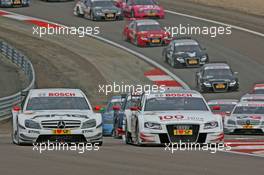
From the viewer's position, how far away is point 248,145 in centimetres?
2334

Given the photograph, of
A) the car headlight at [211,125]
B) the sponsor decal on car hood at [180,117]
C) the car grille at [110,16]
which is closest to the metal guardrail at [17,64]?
the car grille at [110,16]

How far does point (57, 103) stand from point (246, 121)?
11.5 metres

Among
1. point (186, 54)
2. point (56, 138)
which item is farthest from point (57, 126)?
point (186, 54)

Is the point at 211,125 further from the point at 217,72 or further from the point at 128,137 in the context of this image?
the point at 217,72

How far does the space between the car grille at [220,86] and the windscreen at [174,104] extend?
25.4 metres

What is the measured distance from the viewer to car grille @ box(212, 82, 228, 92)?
1927 inches

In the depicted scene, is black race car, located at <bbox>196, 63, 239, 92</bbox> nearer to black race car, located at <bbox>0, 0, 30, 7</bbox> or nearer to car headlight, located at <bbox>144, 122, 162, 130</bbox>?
black race car, located at <bbox>0, 0, 30, 7</bbox>

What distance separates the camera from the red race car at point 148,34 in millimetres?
57531

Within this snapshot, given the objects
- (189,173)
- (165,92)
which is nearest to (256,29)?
(165,92)

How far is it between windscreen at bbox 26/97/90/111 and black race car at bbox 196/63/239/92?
1001 inches

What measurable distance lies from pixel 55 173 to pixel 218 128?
21.1 feet

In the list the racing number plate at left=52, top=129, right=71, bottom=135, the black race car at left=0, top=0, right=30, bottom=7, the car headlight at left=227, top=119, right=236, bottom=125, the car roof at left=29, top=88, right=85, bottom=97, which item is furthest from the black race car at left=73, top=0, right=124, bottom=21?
the racing number plate at left=52, top=129, right=71, bottom=135

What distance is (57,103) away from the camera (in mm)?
23609

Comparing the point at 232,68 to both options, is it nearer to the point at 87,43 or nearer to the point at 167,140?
the point at 87,43
